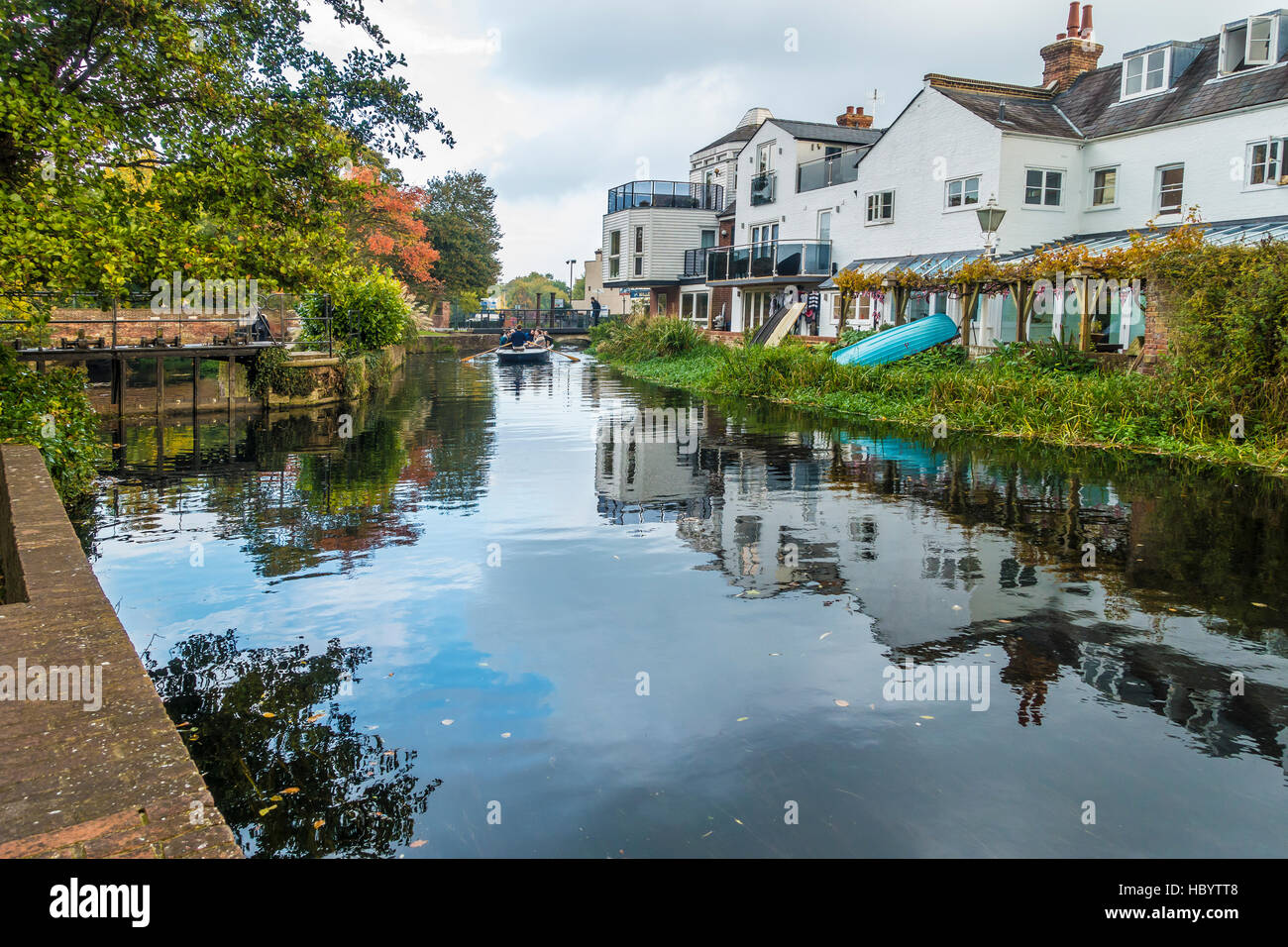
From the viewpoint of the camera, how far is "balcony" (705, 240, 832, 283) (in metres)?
39.1

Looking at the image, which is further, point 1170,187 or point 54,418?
point 1170,187

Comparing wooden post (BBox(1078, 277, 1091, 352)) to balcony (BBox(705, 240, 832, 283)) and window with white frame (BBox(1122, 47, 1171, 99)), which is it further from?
balcony (BBox(705, 240, 832, 283))

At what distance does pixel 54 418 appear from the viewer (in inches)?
475

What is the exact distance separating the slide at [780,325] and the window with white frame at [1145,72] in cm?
1295

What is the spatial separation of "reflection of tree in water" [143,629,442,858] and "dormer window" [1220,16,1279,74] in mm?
28900

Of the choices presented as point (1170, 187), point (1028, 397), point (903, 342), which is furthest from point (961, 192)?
point (1028, 397)

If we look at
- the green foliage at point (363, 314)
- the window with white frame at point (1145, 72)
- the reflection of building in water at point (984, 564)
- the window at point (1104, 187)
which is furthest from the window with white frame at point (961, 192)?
the green foliage at point (363, 314)

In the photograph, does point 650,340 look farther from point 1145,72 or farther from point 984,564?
point 984,564

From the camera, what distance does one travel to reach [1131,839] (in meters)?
4.66

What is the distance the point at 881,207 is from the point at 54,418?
29.9 m

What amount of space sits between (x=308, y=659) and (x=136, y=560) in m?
3.87

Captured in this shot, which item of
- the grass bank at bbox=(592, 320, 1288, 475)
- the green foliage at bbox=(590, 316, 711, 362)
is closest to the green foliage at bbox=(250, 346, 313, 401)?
the grass bank at bbox=(592, 320, 1288, 475)

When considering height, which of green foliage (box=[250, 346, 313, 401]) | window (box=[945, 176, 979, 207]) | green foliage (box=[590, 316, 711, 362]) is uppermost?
window (box=[945, 176, 979, 207])

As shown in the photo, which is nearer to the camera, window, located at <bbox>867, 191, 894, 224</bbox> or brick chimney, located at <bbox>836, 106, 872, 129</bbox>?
window, located at <bbox>867, 191, 894, 224</bbox>
